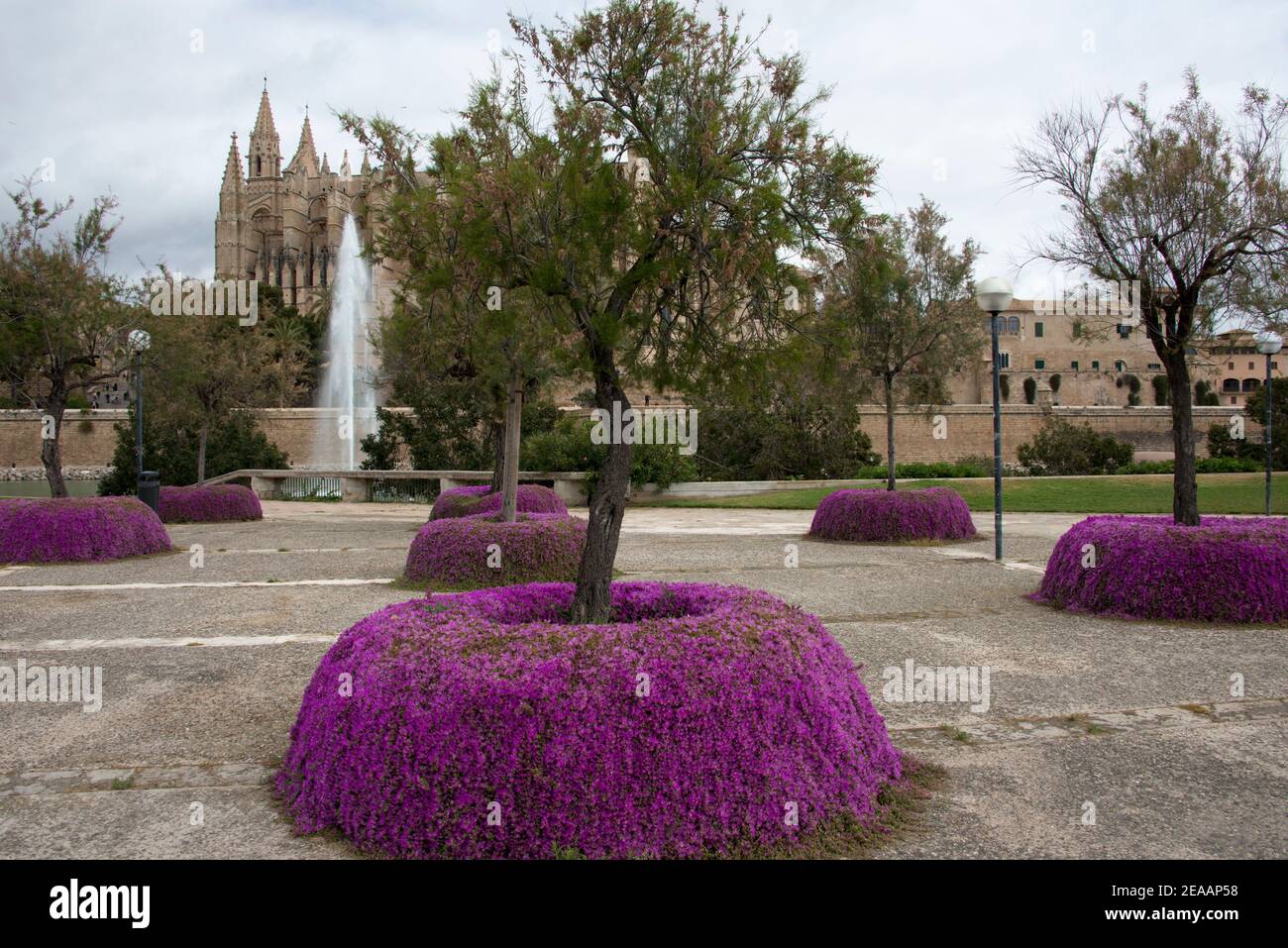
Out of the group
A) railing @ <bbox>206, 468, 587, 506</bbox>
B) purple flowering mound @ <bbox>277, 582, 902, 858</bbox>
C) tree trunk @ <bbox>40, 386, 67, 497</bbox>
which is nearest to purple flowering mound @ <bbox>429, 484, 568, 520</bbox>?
tree trunk @ <bbox>40, 386, 67, 497</bbox>

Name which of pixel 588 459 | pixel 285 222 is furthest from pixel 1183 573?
pixel 285 222

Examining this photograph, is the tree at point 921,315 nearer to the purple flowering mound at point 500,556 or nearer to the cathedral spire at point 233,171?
the purple flowering mound at point 500,556

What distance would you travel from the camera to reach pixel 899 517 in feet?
52.0

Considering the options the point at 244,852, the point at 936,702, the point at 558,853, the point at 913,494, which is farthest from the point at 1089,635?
the point at 913,494

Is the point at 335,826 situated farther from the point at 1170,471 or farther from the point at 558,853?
the point at 1170,471

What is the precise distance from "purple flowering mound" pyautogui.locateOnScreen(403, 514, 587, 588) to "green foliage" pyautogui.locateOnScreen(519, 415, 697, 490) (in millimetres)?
18112

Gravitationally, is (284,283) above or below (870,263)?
above

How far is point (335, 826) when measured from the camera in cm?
389

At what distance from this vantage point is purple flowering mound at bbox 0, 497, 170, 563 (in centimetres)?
1374

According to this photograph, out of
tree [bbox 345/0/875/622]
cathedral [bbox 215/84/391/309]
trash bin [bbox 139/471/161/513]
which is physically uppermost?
cathedral [bbox 215/84/391/309]

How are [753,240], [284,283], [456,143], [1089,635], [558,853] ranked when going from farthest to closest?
[284,283], [1089,635], [456,143], [753,240], [558,853]

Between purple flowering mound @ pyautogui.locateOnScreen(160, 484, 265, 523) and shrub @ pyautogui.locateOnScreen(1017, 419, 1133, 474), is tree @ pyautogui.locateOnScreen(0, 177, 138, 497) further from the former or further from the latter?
shrub @ pyautogui.locateOnScreen(1017, 419, 1133, 474)

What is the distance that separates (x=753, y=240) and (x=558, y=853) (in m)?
2.94

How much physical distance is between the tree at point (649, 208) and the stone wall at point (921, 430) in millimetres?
38679
